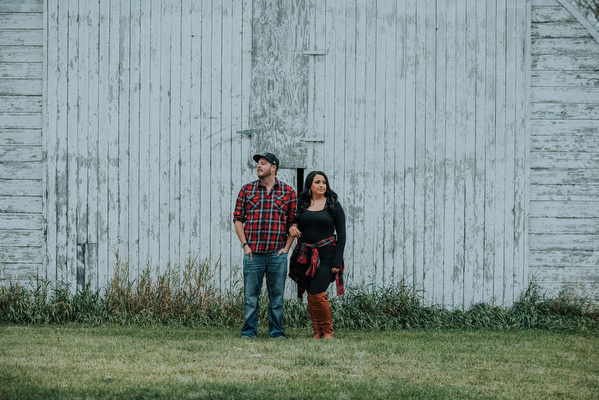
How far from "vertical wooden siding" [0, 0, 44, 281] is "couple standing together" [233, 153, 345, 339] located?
10.1ft

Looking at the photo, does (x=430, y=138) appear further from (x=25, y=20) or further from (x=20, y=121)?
(x=25, y=20)

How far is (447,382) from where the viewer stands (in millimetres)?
4566

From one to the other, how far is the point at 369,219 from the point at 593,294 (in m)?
3.02

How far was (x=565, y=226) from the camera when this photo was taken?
763 cm

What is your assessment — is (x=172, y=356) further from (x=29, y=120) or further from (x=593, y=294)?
(x=593, y=294)

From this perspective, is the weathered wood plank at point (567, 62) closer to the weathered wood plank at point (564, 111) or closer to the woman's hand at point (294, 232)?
the weathered wood plank at point (564, 111)

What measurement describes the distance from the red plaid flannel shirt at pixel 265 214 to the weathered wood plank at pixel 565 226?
3409mm

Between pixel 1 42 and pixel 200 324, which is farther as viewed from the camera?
pixel 1 42

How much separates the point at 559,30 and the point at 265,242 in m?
4.78

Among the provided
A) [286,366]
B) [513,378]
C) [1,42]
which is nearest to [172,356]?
[286,366]

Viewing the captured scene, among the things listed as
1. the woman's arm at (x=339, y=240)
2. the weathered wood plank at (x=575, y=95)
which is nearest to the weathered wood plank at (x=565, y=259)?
the weathered wood plank at (x=575, y=95)

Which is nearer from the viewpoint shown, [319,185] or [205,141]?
[319,185]

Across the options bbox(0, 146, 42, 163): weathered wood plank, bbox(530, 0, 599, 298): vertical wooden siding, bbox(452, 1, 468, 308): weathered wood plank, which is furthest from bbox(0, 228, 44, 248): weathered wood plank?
bbox(530, 0, 599, 298): vertical wooden siding

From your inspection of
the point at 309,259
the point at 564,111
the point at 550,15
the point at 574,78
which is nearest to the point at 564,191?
the point at 564,111
